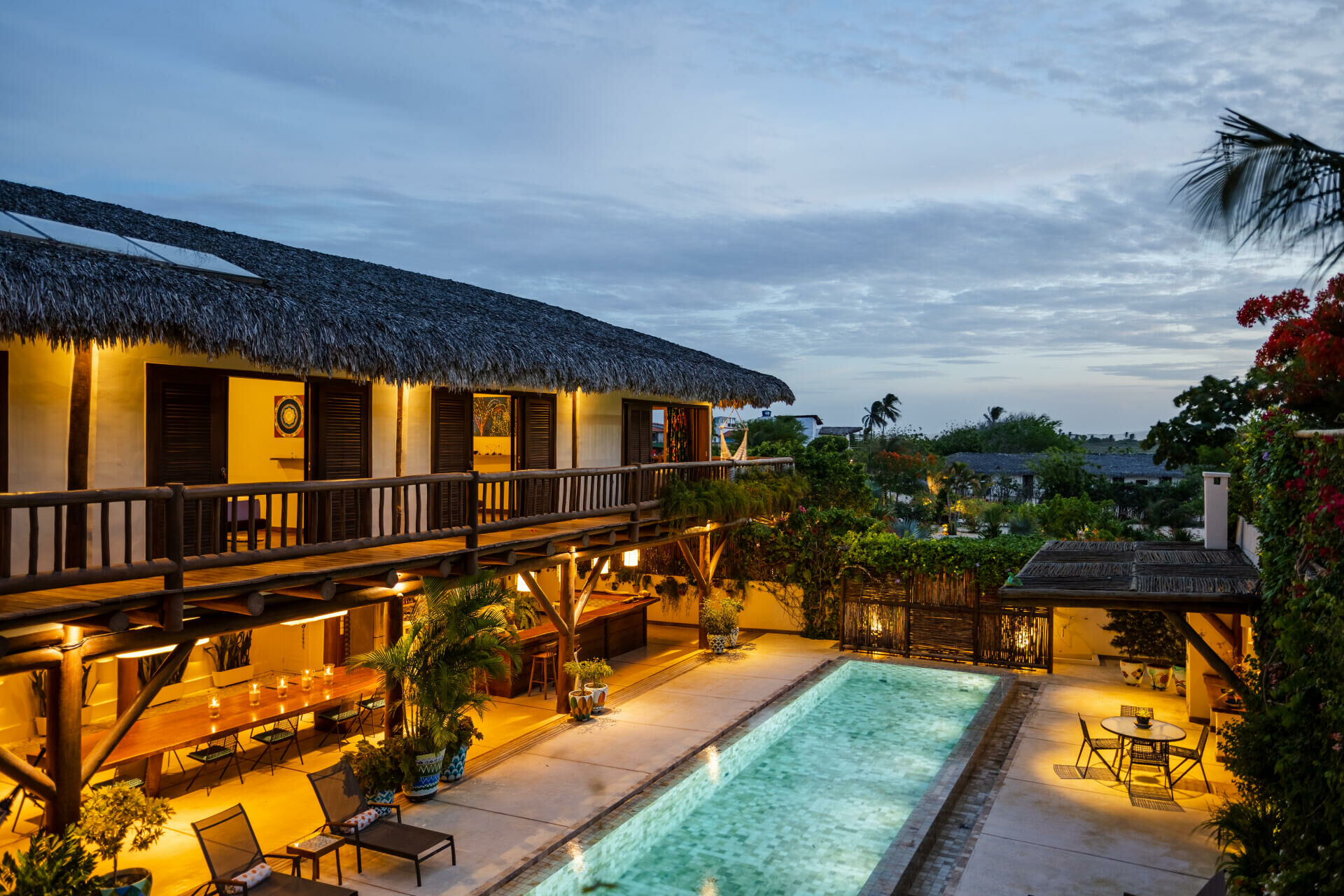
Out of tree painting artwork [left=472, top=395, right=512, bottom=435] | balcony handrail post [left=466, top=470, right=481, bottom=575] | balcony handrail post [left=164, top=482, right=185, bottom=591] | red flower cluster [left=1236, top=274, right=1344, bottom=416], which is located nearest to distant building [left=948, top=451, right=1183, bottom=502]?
tree painting artwork [left=472, top=395, right=512, bottom=435]

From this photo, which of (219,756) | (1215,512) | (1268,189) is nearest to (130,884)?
(219,756)

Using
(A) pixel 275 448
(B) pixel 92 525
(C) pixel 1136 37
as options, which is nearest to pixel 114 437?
(B) pixel 92 525

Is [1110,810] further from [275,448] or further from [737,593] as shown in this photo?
[275,448]

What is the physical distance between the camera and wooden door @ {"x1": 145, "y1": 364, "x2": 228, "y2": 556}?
8.00 m

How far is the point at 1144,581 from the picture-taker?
9.25 m

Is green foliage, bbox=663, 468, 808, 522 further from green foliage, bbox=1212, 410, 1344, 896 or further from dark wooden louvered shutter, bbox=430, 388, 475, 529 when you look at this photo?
green foliage, bbox=1212, 410, 1344, 896

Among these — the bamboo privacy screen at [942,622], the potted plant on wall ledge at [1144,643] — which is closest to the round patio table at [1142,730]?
the potted plant on wall ledge at [1144,643]

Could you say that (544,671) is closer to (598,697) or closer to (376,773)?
(598,697)

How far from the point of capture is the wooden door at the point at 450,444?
37.0ft

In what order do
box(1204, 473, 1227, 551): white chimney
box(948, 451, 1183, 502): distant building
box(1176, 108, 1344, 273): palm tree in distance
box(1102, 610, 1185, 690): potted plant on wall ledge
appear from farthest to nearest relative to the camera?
1. box(948, 451, 1183, 502): distant building
2. box(1102, 610, 1185, 690): potted plant on wall ledge
3. box(1204, 473, 1227, 551): white chimney
4. box(1176, 108, 1344, 273): palm tree in distance

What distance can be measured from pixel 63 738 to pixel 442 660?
11.8ft

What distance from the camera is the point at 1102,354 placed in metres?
39.5

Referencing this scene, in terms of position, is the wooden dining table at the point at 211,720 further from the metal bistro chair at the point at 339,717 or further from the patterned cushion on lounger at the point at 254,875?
the patterned cushion on lounger at the point at 254,875

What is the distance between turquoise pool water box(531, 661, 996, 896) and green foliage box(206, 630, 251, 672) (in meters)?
6.89
